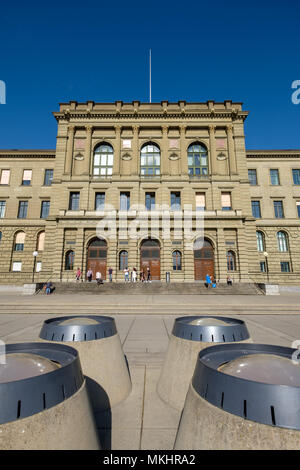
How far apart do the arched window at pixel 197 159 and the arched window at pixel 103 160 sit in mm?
9295

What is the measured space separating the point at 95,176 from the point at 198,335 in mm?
27232

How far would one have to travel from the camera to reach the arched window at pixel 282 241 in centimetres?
3103

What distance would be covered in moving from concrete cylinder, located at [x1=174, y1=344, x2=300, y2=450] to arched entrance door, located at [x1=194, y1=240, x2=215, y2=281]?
24865 millimetres

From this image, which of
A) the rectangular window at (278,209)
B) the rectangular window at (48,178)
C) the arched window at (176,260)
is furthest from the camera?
the rectangular window at (48,178)

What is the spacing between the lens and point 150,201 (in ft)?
90.6

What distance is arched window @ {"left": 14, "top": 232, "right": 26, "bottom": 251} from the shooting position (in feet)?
A: 101

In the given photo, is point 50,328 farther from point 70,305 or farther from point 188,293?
point 188,293

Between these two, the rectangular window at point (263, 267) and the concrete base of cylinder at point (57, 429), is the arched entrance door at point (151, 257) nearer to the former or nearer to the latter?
the rectangular window at point (263, 267)

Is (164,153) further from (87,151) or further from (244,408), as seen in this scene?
(244,408)

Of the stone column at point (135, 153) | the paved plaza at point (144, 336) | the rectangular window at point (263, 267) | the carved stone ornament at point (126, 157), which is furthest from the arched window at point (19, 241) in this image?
the rectangular window at point (263, 267)

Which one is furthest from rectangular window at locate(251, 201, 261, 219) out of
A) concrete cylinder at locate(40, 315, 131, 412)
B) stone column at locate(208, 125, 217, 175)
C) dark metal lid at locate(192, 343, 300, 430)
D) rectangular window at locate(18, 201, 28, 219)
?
dark metal lid at locate(192, 343, 300, 430)

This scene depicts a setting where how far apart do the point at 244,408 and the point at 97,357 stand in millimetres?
2121
